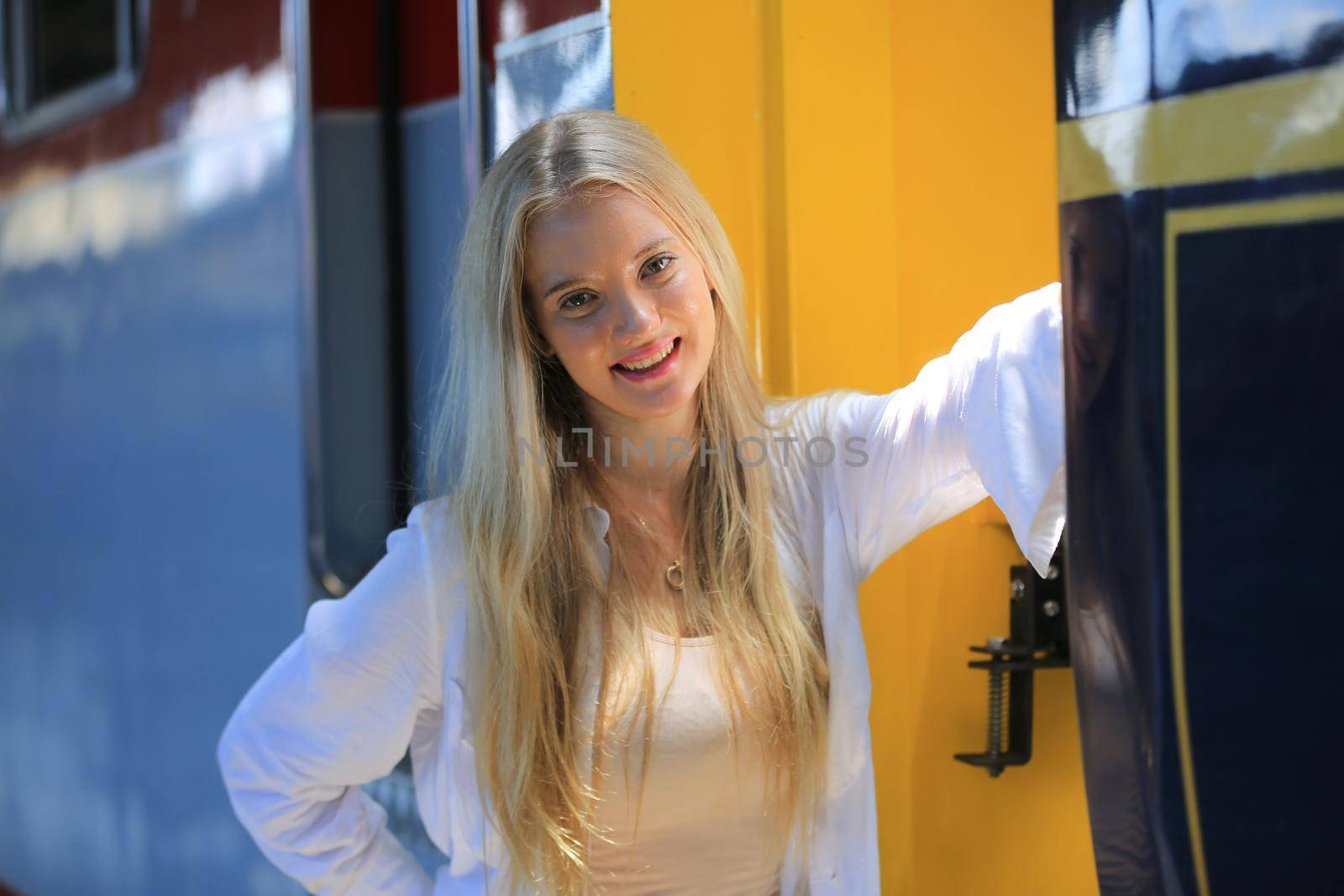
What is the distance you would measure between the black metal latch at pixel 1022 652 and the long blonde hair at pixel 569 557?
21 centimetres

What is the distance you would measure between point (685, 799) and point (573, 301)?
52 cm

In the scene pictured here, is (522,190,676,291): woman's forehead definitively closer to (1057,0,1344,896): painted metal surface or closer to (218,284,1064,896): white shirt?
(218,284,1064,896): white shirt

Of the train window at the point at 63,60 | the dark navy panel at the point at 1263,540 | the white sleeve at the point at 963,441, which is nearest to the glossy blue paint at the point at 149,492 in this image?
the train window at the point at 63,60

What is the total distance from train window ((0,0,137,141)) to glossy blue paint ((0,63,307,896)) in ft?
Result: 0.47

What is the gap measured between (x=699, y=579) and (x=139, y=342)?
1453 millimetres

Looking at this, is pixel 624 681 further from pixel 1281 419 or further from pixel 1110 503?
pixel 1281 419

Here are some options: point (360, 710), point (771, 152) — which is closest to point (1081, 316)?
point (771, 152)

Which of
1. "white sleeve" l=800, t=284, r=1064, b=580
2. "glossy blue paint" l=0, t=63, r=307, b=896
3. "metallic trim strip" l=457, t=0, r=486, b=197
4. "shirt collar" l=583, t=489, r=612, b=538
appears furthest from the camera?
"glossy blue paint" l=0, t=63, r=307, b=896

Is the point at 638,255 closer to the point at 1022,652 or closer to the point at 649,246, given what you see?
the point at 649,246

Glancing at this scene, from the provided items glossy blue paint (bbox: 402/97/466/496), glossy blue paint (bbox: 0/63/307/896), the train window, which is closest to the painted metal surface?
glossy blue paint (bbox: 402/97/466/496)

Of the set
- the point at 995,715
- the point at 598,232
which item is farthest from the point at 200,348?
the point at 995,715

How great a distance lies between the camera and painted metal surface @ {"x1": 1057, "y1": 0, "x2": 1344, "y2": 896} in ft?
2.63

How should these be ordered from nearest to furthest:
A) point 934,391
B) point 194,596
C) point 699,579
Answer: point 934,391 → point 699,579 → point 194,596

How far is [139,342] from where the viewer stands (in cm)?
252
